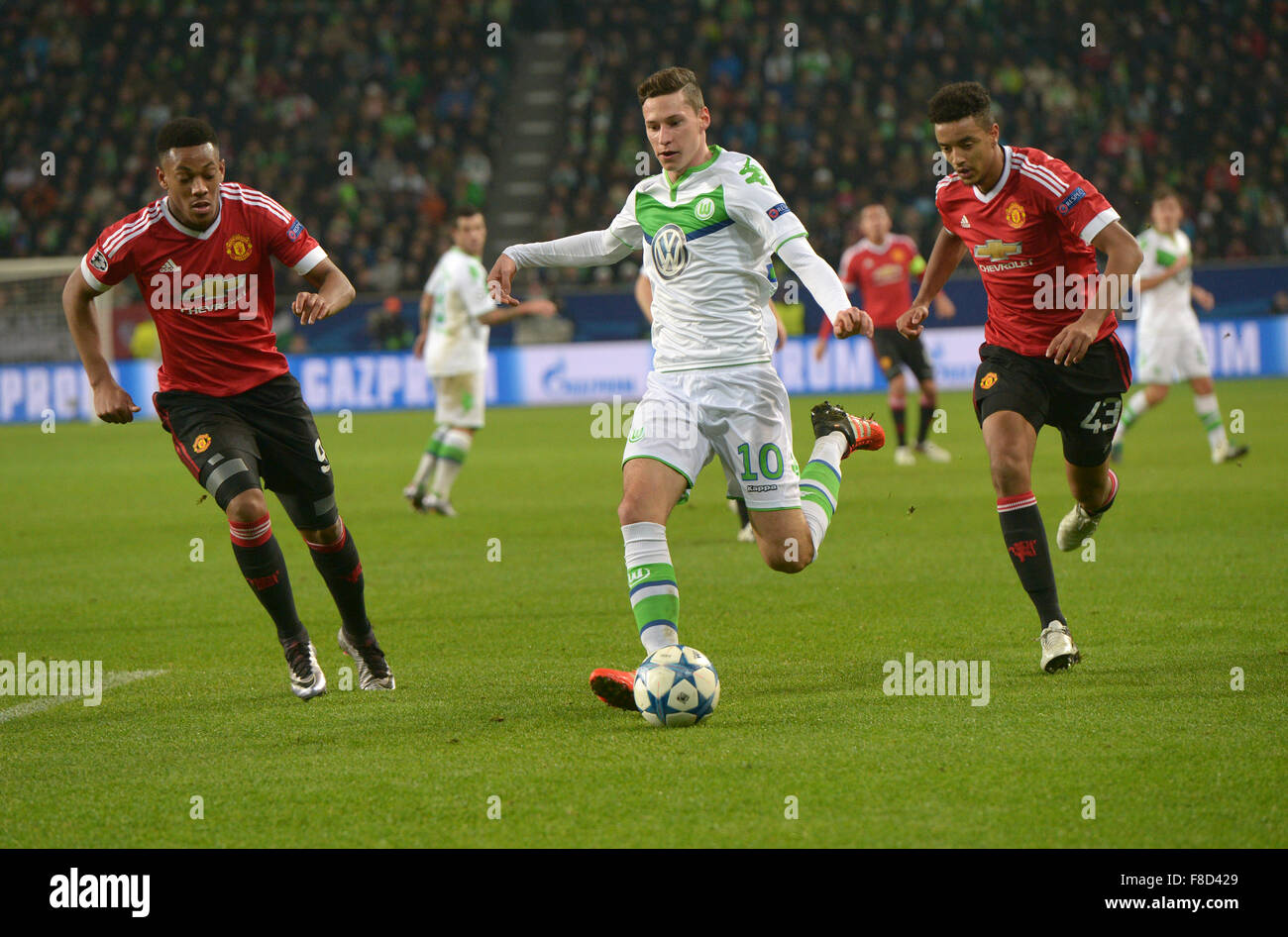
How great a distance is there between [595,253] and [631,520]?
1.28 m

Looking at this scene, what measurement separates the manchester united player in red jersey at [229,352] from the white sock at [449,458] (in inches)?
232

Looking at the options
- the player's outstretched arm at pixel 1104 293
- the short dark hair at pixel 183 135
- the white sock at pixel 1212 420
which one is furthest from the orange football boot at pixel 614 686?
the white sock at pixel 1212 420

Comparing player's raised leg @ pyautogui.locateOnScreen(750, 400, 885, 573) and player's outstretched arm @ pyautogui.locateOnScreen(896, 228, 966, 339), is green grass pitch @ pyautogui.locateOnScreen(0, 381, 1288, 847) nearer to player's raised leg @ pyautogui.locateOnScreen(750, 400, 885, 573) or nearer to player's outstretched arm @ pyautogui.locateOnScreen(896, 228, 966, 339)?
player's raised leg @ pyautogui.locateOnScreen(750, 400, 885, 573)

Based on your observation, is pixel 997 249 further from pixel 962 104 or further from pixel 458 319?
pixel 458 319

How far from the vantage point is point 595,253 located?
5879 millimetres

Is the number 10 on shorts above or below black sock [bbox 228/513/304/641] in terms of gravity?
above

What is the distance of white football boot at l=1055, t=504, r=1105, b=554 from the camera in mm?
6988

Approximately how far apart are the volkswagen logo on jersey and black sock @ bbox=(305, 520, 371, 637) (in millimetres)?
1661

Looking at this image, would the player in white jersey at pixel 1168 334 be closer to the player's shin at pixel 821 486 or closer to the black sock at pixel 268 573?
the player's shin at pixel 821 486

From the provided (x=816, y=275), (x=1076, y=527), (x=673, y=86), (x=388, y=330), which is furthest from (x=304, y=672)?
(x=388, y=330)

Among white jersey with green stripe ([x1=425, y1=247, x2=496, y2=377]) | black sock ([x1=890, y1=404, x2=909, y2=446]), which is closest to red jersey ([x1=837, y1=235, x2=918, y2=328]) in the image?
black sock ([x1=890, y1=404, x2=909, y2=446])
